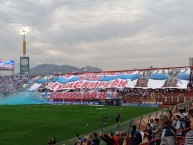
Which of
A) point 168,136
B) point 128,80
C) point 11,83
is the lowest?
point 168,136

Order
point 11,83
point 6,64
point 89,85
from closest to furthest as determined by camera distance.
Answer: point 89,85 → point 11,83 → point 6,64

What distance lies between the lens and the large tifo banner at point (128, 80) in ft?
197

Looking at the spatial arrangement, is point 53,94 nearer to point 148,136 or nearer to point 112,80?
point 112,80

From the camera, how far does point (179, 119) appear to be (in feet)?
44.7

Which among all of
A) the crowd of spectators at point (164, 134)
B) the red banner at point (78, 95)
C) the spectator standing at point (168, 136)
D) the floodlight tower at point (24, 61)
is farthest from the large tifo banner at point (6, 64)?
the spectator standing at point (168, 136)

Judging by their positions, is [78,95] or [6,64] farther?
[6,64]

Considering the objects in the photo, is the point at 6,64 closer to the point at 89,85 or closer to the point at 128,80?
the point at 89,85

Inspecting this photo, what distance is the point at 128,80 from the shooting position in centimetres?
6594

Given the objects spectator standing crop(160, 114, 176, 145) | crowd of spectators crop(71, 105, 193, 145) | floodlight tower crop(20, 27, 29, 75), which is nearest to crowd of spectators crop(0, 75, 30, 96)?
floodlight tower crop(20, 27, 29, 75)

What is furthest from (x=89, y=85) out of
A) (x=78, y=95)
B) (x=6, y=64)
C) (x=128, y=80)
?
(x=6, y=64)

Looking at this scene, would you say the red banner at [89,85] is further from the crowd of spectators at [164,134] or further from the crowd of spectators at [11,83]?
the crowd of spectators at [164,134]

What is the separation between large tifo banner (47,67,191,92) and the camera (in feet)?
197

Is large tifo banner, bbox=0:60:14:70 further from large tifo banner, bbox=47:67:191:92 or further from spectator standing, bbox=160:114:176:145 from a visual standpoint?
spectator standing, bbox=160:114:176:145

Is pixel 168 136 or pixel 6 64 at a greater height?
pixel 6 64
